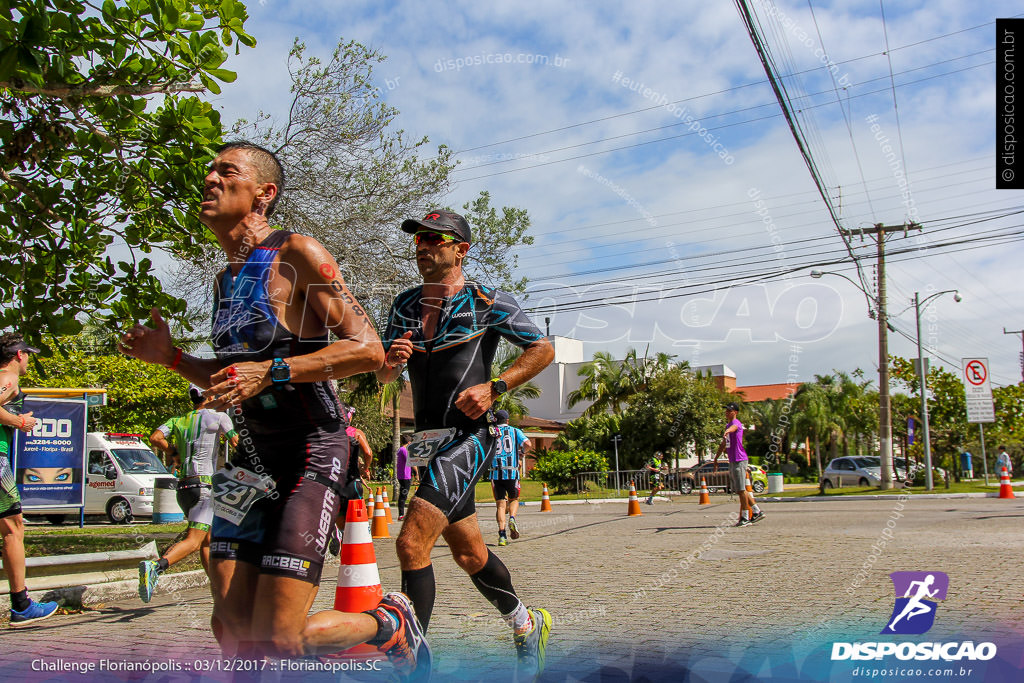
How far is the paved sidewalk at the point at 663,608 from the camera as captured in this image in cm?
436

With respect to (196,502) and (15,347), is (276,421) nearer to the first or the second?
(15,347)

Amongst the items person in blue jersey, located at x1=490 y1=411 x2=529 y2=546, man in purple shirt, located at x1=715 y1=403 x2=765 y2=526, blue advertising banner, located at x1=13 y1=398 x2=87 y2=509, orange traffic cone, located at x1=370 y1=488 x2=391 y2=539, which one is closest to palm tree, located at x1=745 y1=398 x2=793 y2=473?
man in purple shirt, located at x1=715 y1=403 x2=765 y2=526

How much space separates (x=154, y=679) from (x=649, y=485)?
1113 inches

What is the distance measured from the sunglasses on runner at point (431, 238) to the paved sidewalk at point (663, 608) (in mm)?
2047

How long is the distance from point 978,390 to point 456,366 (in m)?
29.9

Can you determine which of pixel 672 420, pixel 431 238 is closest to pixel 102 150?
pixel 431 238

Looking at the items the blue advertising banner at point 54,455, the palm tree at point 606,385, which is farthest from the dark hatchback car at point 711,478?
the blue advertising banner at point 54,455

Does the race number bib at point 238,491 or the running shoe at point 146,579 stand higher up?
the race number bib at point 238,491

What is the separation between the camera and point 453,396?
3889 millimetres

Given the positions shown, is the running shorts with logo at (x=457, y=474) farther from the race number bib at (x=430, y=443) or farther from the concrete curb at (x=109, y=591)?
the concrete curb at (x=109, y=591)

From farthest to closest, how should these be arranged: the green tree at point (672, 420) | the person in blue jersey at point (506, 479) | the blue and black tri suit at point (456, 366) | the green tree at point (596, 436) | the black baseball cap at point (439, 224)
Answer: the green tree at point (596, 436)
the green tree at point (672, 420)
the person in blue jersey at point (506, 479)
the black baseball cap at point (439, 224)
the blue and black tri suit at point (456, 366)

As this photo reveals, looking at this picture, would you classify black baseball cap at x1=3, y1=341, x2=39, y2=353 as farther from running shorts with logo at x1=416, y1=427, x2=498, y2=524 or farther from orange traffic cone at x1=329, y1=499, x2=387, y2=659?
running shorts with logo at x1=416, y1=427, x2=498, y2=524

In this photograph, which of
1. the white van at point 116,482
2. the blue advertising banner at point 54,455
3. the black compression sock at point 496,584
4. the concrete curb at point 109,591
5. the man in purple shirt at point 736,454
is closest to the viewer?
the black compression sock at point 496,584

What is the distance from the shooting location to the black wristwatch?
263 cm
